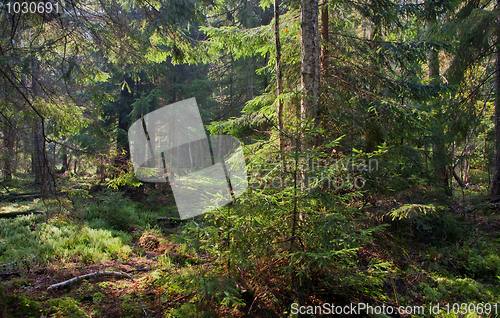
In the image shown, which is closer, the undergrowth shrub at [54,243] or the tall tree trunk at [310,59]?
the tall tree trunk at [310,59]

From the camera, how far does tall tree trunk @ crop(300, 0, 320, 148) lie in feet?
15.0

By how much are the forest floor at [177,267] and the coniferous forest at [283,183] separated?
0.13ft

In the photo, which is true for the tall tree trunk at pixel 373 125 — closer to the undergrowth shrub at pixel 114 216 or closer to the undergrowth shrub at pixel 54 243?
the undergrowth shrub at pixel 54 243

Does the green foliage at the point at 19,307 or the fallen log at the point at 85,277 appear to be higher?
the green foliage at the point at 19,307

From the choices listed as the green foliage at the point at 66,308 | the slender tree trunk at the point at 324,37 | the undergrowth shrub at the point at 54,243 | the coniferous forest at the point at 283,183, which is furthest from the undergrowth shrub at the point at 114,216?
the slender tree trunk at the point at 324,37

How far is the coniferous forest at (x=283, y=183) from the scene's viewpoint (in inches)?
142

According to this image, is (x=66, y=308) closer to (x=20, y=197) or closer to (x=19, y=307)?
(x=19, y=307)

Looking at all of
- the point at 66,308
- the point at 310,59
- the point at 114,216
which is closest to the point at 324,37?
the point at 310,59

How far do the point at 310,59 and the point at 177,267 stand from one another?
183 inches

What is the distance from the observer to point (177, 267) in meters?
4.99

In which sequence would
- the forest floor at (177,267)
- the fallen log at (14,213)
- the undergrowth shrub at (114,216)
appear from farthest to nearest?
the undergrowth shrub at (114,216), the fallen log at (14,213), the forest floor at (177,267)

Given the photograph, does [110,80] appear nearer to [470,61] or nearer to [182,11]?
[182,11]

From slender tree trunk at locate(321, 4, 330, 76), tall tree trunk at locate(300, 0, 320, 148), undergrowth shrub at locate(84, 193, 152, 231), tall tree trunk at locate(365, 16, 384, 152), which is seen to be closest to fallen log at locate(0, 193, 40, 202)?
undergrowth shrub at locate(84, 193, 152, 231)

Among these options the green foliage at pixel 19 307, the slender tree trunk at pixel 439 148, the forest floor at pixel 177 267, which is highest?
the slender tree trunk at pixel 439 148
